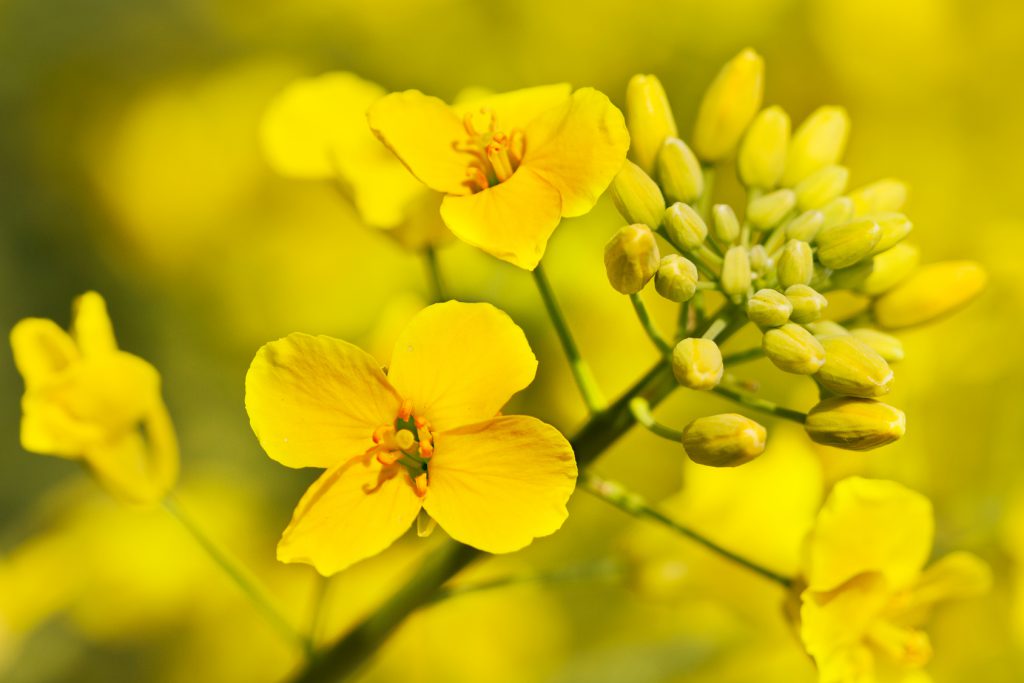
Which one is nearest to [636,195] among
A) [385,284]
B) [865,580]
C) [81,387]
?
[865,580]

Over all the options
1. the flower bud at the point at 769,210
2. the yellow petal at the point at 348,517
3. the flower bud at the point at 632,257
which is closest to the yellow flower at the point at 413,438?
the yellow petal at the point at 348,517

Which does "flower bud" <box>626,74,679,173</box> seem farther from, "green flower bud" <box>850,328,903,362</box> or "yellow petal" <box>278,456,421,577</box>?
"yellow petal" <box>278,456,421,577</box>

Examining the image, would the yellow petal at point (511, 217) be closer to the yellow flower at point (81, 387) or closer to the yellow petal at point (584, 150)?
the yellow petal at point (584, 150)

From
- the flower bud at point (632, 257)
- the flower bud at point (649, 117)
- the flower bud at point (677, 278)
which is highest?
the flower bud at point (649, 117)

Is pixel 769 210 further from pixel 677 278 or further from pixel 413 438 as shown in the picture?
pixel 413 438

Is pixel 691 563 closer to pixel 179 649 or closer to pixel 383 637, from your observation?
pixel 383 637

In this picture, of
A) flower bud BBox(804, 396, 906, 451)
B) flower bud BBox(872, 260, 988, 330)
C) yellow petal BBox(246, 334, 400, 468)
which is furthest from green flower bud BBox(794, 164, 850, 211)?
yellow petal BBox(246, 334, 400, 468)
